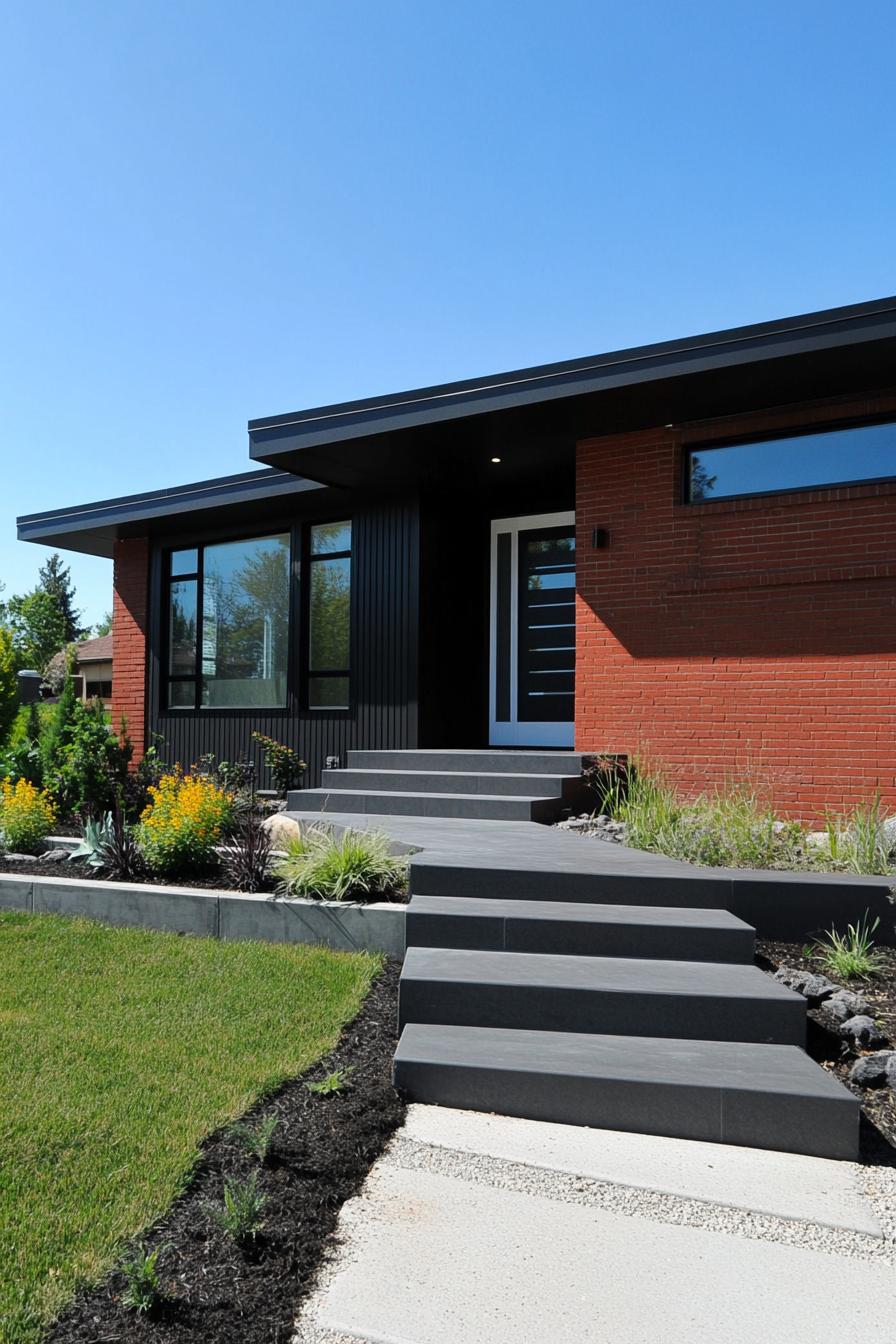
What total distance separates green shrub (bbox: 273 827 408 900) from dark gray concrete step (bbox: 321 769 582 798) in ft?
5.47

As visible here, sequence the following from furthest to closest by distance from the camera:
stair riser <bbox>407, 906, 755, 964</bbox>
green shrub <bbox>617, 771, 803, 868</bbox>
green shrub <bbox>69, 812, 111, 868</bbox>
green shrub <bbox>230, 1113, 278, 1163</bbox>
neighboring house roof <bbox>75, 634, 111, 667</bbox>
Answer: neighboring house roof <bbox>75, 634, 111, 667</bbox>
green shrub <bbox>69, 812, 111, 868</bbox>
green shrub <bbox>617, 771, 803, 868</bbox>
stair riser <bbox>407, 906, 755, 964</bbox>
green shrub <bbox>230, 1113, 278, 1163</bbox>

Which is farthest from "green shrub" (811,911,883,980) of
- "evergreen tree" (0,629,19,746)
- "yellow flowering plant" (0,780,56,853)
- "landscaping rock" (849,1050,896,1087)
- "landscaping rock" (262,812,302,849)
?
"evergreen tree" (0,629,19,746)

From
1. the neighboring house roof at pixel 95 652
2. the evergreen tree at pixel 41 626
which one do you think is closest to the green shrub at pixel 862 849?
the neighboring house roof at pixel 95 652

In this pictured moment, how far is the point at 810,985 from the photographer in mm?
3572

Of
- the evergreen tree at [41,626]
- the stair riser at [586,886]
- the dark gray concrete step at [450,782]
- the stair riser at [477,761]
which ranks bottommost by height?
the stair riser at [586,886]

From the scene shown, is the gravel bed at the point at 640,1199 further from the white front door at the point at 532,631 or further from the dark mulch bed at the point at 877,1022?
the white front door at the point at 532,631

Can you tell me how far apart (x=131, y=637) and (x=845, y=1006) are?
941 centimetres

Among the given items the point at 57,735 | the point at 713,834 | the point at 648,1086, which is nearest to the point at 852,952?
the point at 713,834

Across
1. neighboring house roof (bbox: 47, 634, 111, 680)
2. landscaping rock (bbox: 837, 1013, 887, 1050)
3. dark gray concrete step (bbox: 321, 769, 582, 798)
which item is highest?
neighboring house roof (bbox: 47, 634, 111, 680)

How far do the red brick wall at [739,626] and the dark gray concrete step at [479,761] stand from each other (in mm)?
666

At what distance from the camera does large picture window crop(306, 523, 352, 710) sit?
8961 mm

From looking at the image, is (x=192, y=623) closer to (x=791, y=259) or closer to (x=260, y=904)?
(x=260, y=904)

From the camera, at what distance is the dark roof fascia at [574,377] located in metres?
5.29

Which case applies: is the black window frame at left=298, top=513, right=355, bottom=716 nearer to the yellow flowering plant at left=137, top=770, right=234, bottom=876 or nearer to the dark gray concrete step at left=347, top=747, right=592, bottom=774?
the dark gray concrete step at left=347, top=747, right=592, bottom=774
